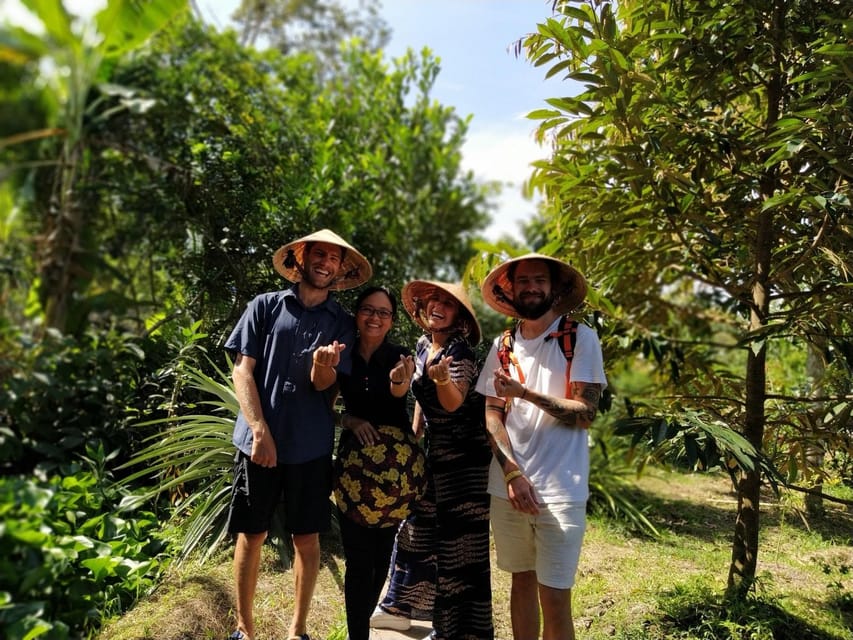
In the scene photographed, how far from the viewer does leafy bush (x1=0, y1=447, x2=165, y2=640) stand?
5.90 feet

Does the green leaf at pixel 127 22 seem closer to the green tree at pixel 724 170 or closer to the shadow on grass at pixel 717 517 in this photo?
the green tree at pixel 724 170

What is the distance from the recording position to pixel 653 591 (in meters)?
3.78

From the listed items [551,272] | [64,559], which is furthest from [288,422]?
[551,272]

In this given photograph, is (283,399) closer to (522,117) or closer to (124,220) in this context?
(124,220)

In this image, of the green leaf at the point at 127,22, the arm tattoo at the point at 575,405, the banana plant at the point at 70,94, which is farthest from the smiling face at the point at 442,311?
the green leaf at the point at 127,22

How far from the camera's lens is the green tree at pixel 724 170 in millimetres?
2969

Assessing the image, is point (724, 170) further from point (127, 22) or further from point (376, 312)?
point (127, 22)

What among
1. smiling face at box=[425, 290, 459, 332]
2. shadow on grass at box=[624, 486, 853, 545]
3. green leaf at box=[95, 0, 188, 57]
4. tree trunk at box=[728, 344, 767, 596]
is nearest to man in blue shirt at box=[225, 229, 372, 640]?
smiling face at box=[425, 290, 459, 332]

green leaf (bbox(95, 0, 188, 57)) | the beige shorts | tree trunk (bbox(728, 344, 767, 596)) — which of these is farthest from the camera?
tree trunk (bbox(728, 344, 767, 596))

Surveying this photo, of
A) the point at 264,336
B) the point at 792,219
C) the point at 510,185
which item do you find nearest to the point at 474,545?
the point at 264,336

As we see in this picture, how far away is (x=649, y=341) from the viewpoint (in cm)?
374

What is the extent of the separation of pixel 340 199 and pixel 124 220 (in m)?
3.64

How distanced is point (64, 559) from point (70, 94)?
1.45 metres

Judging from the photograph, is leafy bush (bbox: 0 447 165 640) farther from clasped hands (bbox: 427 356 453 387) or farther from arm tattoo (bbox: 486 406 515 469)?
arm tattoo (bbox: 486 406 515 469)
